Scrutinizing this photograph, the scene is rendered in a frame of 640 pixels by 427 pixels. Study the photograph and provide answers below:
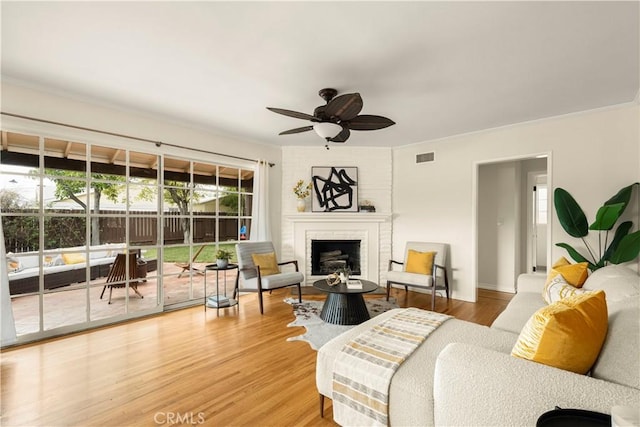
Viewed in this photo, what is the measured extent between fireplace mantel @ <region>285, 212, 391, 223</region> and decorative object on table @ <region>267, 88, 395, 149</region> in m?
2.08

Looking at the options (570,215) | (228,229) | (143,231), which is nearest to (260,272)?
(228,229)

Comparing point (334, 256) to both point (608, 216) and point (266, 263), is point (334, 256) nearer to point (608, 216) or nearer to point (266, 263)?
point (266, 263)

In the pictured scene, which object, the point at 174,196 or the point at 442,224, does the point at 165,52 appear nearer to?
the point at 174,196

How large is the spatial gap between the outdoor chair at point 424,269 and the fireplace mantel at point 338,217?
2.35 feet

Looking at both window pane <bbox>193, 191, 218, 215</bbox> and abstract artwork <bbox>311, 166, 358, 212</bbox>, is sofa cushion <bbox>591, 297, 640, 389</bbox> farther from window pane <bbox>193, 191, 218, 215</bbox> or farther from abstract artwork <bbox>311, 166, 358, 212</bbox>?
window pane <bbox>193, 191, 218, 215</bbox>

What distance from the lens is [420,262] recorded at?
14.6 ft

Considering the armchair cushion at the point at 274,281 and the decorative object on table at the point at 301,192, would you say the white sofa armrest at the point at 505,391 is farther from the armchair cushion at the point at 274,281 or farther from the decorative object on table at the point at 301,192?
the decorative object on table at the point at 301,192

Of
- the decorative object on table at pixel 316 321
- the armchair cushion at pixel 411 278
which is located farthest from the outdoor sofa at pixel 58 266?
the armchair cushion at pixel 411 278

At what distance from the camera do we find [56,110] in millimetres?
3031

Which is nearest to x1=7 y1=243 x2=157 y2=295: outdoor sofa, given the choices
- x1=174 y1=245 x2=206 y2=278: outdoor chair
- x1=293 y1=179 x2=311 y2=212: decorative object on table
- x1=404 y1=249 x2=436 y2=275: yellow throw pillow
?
x1=174 y1=245 x2=206 y2=278: outdoor chair

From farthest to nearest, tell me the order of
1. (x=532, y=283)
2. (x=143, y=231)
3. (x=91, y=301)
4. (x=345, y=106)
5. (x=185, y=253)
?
1. (x=185, y=253)
2. (x=143, y=231)
3. (x=91, y=301)
4. (x=532, y=283)
5. (x=345, y=106)

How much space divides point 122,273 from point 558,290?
438cm

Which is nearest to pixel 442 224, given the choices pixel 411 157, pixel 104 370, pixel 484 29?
pixel 411 157

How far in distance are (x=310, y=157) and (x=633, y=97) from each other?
4008mm
